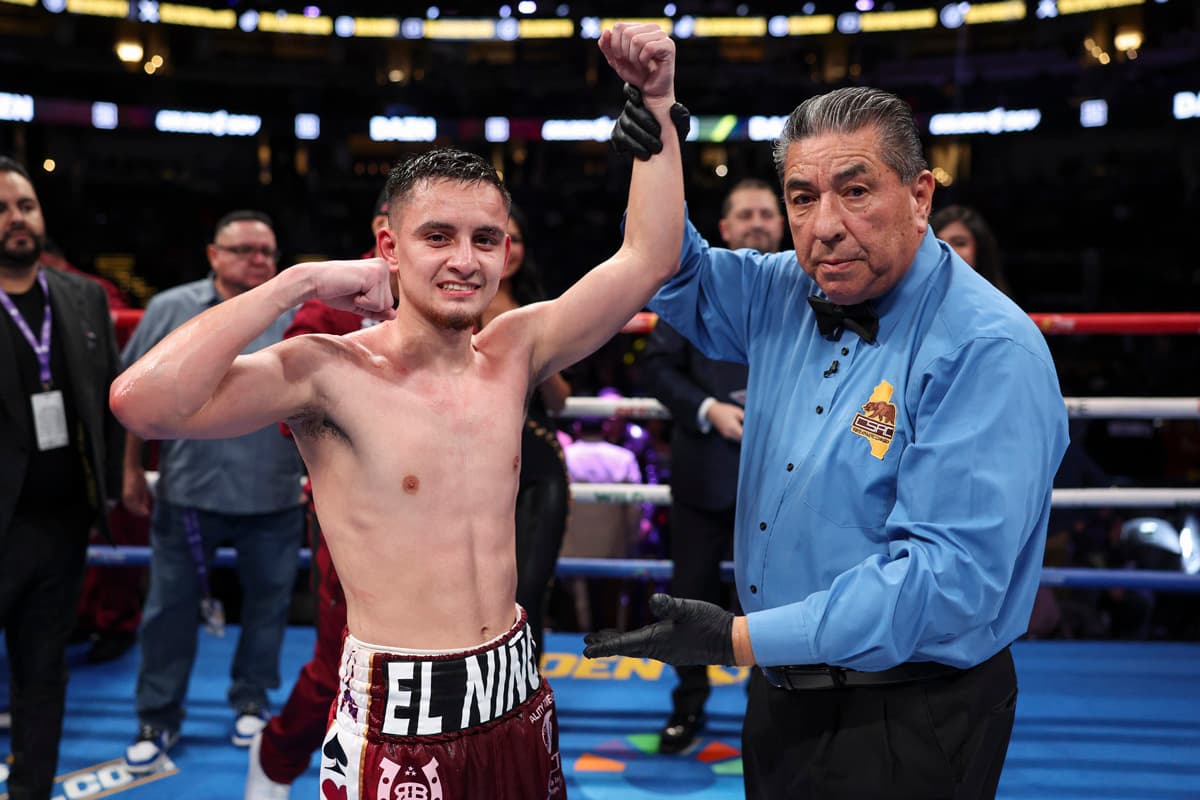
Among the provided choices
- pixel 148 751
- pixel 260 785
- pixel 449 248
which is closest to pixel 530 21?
pixel 148 751

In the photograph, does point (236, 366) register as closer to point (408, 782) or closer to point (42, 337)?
point (408, 782)

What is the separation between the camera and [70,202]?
1507 centimetres

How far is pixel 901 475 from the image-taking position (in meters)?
1.41

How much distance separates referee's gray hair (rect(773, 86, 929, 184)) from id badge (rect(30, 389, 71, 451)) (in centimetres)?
199

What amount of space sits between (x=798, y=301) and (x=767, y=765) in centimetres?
74

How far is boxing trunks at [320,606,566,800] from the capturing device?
5.03 ft

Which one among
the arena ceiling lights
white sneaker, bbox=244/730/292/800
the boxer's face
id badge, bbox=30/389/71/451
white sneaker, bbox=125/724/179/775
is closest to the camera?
the boxer's face

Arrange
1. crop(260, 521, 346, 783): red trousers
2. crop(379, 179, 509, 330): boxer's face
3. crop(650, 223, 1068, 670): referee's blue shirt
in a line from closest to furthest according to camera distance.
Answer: crop(650, 223, 1068, 670): referee's blue shirt
crop(379, 179, 509, 330): boxer's face
crop(260, 521, 346, 783): red trousers

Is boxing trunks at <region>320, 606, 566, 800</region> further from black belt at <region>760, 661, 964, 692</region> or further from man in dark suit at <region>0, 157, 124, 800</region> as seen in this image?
man in dark suit at <region>0, 157, 124, 800</region>

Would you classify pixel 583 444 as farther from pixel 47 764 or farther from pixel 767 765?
pixel 767 765

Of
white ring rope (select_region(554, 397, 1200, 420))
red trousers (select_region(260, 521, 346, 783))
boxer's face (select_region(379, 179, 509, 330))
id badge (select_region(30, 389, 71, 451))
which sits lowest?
red trousers (select_region(260, 521, 346, 783))

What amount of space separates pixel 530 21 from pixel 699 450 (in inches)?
669

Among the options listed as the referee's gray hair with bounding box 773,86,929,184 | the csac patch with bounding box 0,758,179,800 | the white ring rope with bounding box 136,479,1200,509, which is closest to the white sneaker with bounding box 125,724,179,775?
the csac patch with bounding box 0,758,179,800

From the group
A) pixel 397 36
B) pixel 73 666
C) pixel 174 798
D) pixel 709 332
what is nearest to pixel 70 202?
pixel 397 36
